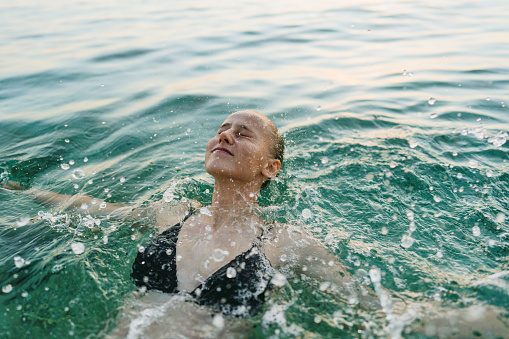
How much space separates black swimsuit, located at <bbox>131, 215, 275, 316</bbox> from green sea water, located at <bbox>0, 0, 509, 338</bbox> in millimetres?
126

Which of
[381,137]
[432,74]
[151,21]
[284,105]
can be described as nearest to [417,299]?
[381,137]

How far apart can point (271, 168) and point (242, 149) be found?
0.47m

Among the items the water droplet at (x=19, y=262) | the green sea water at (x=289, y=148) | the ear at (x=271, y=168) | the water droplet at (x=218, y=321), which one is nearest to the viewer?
the water droplet at (x=218, y=321)

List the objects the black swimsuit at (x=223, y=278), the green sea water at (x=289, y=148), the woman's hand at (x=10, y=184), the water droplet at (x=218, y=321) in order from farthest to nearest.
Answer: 1. the woman's hand at (x=10, y=184)
2. the green sea water at (x=289, y=148)
3. the black swimsuit at (x=223, y=278)
4. the water droplet at (x=218, y=321)

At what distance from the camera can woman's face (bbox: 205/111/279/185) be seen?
10.8 ft

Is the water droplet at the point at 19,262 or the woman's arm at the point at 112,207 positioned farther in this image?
the woman's arm at the point at 112,207

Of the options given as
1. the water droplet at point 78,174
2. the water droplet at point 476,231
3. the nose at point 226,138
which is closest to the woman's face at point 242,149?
the nose at point 226,138

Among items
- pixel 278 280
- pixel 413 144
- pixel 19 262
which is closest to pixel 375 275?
pixel 278 280

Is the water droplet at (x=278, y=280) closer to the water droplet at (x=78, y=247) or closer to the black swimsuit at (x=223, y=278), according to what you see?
the black swimsuit at (x=223, y=278)

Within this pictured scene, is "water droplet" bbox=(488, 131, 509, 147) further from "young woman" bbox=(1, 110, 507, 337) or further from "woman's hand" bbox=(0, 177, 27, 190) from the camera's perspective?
"woman's hand" bbox=(0, 177, 27, 190)

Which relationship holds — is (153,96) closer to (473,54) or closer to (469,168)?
(469,168)

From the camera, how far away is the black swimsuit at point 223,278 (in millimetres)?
2666

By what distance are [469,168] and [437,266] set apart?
1733 mm

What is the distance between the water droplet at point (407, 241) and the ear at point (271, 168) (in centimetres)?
121
